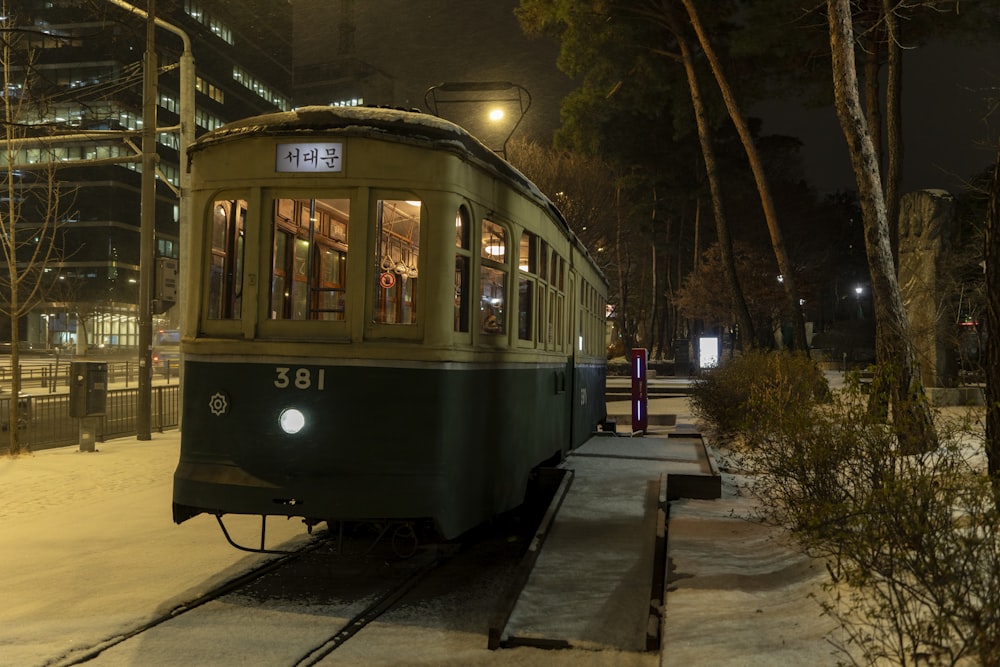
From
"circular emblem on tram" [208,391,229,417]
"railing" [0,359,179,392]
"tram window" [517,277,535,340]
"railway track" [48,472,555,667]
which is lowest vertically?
"railway track" [48,472,555,667]

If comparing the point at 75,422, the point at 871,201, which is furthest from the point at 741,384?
the point at 75,422

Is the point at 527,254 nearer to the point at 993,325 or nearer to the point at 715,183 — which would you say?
the point at 993,325

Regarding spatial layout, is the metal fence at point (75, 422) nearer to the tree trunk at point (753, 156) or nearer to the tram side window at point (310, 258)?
the tram side window at point (310, 258)

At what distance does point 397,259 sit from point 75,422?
15.1 metres

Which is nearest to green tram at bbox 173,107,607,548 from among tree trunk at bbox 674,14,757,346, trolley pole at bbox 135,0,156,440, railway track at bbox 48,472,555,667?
railway track at bbox 48,472,555,667

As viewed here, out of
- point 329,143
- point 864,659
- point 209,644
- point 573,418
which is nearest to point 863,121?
point 573,418

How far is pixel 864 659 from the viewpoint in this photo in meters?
4.12

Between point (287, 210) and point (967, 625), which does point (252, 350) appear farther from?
point (967, 625)

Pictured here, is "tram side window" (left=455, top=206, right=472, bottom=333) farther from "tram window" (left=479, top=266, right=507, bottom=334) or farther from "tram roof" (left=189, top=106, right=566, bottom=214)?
"tram roof" (left=189, top=106, right=566, bottom=214)

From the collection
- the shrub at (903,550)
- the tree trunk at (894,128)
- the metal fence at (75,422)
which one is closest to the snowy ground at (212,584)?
the shrub at (903,550)

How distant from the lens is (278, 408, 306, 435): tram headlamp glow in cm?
584

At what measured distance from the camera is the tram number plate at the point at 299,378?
231 inches

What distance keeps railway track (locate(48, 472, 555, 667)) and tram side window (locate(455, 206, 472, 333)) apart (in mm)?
1571

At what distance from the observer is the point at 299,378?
19.4ft
